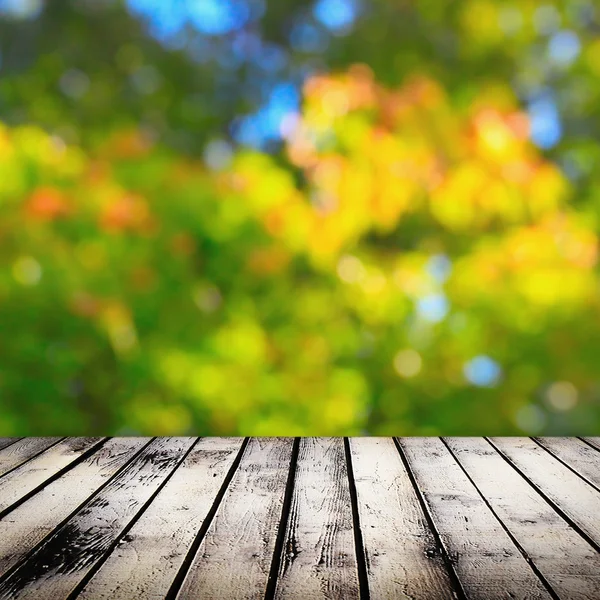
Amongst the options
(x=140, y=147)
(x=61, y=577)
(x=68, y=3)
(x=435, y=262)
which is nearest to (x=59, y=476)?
(x=61, y=577)

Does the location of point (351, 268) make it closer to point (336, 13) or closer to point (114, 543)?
point (336, 13)

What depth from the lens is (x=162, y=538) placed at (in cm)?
138

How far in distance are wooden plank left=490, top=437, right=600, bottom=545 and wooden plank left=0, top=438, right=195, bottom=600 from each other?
2.75ft

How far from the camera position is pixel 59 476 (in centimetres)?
188

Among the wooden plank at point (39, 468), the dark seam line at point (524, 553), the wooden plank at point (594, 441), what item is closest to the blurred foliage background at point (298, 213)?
the wooden plank at point (594, 441)

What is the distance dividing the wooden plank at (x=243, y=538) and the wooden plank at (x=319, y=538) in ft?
0.11

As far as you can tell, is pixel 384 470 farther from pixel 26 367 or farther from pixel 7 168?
pixel 7 168

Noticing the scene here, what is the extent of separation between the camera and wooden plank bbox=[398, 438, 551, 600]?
1.16 metres

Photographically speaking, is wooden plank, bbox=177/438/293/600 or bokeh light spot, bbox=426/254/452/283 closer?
wooden plank, bbox=177/438/293/600

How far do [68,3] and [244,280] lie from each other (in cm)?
102

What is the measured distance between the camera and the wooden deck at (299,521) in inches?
46.1

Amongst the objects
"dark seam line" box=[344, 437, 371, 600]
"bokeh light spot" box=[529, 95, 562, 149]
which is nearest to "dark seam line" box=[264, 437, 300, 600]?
"dark seam line" box=[344, 437, 371, 600]

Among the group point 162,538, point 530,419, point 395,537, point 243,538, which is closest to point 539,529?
point 395,537

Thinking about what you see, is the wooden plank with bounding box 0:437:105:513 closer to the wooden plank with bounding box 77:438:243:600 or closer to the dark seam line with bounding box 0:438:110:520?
the dark seam line with bounding box 0:438:110:520
